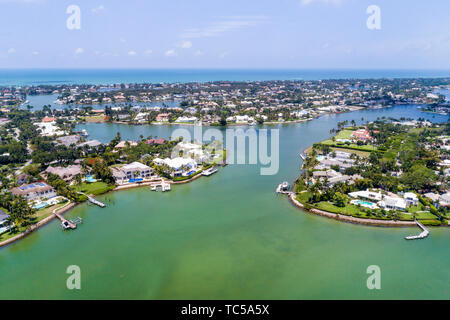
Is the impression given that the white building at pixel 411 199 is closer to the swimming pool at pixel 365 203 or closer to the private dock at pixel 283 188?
the swimming pool at pixel 365 203

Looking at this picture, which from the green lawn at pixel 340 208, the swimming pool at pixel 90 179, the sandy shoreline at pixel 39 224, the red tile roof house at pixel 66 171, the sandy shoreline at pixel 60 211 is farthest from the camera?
the red tile roof house at pixel 66 171

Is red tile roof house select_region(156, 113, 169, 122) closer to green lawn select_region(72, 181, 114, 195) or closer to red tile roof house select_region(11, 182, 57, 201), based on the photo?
green lawn select_region(72, 181, 114, 195)

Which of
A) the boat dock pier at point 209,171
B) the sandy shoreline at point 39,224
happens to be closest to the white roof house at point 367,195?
the boat dock pier at point 209,171

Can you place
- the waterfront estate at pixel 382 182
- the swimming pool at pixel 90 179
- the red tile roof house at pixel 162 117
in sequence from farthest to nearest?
the red tile roof house at pixel 162 117 < the swimming pool at pixel 90 179 < the waterfront estate at pixel 382 182

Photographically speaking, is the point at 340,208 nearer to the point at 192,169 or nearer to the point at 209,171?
the point at 209,171

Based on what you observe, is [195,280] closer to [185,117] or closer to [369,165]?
[369,165]

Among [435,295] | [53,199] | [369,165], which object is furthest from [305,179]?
[53,199]

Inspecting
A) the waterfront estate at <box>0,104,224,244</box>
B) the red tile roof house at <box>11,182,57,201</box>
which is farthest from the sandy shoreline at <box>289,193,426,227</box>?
the red tile roof house at <box>11,182,57,201</box>
